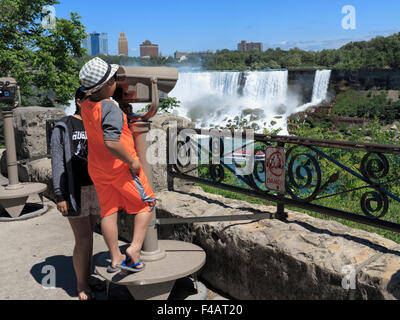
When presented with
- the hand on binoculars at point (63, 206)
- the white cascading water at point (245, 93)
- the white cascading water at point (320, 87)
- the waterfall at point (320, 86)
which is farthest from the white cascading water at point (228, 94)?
the hand on binoculars at point (63, 206)

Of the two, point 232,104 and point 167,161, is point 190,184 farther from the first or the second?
point 232,104

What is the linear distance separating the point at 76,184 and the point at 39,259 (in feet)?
4.65

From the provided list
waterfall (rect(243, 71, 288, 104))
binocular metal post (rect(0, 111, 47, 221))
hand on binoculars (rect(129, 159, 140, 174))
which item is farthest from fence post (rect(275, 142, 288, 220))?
waterfall (rect(243, 71, 288, 104))

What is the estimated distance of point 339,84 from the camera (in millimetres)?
48219

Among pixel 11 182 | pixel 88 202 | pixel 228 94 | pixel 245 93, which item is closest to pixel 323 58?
pixel 228 94

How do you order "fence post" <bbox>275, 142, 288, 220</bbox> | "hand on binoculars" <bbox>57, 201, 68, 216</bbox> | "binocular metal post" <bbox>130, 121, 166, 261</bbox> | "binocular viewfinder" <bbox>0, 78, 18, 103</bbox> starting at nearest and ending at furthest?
"binocular metal post" <bbox>130, 121, 166, 261</bbox> < "hand on binoculars" <bbox>57, 201, 68, 216</bbox> < "fence post" <bbox>275, 142, 288, 220</bbox> < "binocular viewfinder" <bbox>0, 78, 18, 103</bbox>

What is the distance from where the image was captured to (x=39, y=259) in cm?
389

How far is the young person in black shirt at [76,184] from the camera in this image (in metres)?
2.86

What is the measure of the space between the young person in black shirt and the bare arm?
2.12ft

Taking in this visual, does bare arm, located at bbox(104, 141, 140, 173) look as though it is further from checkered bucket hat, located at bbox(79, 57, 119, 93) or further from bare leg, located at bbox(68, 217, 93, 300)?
bare leg, located at bbox(68, 217, 93, 300)

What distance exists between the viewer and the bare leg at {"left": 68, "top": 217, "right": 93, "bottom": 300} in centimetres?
294

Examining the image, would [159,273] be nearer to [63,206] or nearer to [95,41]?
[63,206]

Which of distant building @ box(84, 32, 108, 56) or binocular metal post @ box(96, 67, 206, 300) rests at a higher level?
distant building @ box(84, 32, 108, 56)
